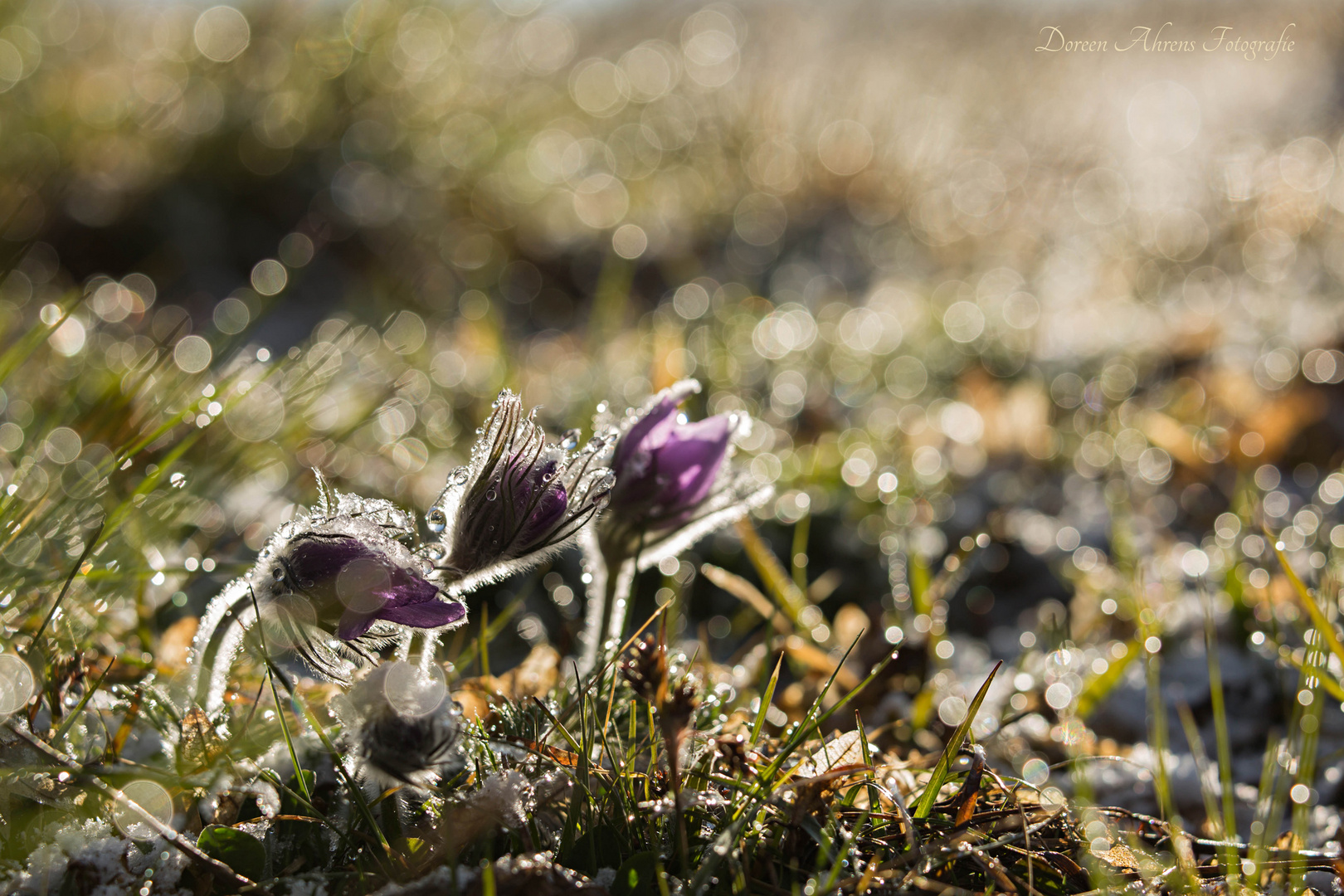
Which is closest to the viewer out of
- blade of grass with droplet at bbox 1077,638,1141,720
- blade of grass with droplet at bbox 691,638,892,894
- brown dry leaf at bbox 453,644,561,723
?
blade of grass with droplet at bbox 691,638,892,894

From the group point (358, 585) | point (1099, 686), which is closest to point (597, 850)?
point (358, 585)

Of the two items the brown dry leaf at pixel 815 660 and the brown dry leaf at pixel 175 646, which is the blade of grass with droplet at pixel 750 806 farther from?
the brown dry leaf at pixel 175 646

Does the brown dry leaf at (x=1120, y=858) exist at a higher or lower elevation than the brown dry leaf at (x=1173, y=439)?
higher

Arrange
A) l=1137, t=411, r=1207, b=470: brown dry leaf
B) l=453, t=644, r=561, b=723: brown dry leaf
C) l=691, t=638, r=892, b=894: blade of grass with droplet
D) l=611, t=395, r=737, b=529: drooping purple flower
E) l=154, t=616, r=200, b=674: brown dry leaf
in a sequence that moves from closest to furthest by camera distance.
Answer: l=691, t=638, r=892, b=894: blade of grass with droplet < l=611, t=395, r=737, b=529: drooping purple flower < l=453, t=644, r=561, b=723: brown dry leaf < l=154, t=616, r=200, b=674: brown dry leaf < l=1137, t=411, r=1207, b=470: brown dry leaf

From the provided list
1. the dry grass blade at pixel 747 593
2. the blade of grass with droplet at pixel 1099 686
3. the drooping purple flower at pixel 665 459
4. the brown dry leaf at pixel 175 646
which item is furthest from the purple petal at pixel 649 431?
the blade of grass with droplet at pixel 1099 686

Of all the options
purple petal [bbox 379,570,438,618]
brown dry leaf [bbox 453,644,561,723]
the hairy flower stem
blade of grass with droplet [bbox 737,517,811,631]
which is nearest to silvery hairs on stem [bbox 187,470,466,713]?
purple petal [bbox 379,570,438,618]

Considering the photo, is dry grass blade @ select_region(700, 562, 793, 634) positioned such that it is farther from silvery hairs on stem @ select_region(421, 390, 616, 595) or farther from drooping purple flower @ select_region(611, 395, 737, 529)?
silvery hairs on stem @ select_region(421, 390, 616, 595)

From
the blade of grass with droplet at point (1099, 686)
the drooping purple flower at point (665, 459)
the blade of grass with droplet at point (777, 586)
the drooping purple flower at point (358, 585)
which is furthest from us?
the blade of grass with droplet at point (777, 586)

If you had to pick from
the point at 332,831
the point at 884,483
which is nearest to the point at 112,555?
the point at 332,831
